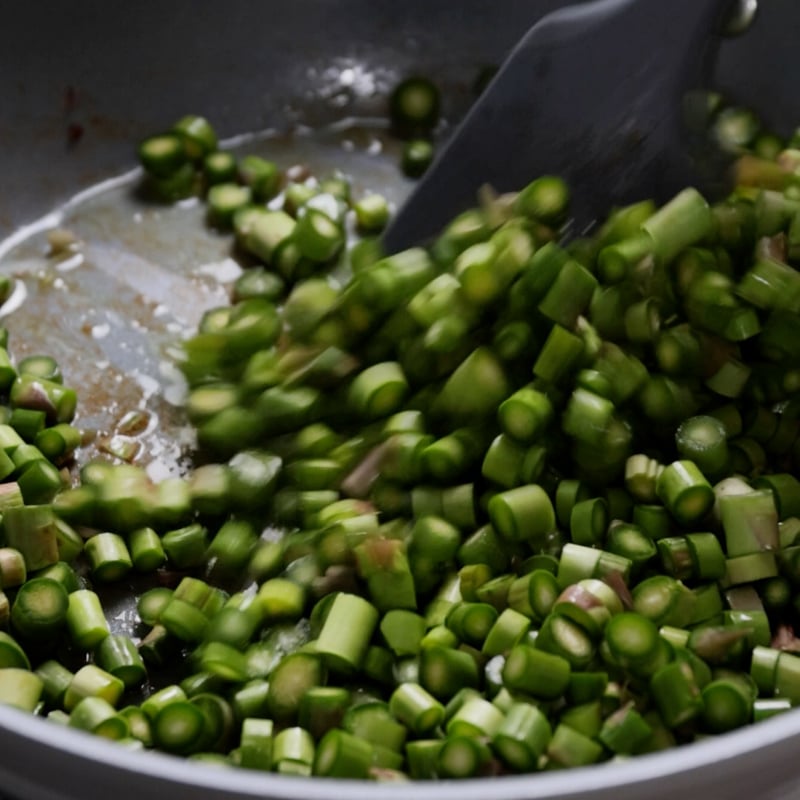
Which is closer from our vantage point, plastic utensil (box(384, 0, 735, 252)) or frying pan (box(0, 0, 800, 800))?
plastic utensil (box(384, 0, 735, 252))

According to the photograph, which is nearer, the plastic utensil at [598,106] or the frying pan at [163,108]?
the plastic utensil at [598,106]

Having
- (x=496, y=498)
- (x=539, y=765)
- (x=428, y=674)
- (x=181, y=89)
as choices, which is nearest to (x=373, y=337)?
(x=496, y=498)

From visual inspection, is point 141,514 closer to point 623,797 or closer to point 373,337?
point 373,337

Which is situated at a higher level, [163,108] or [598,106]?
[598,106]

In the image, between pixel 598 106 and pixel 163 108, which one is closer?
pixel 598 106
